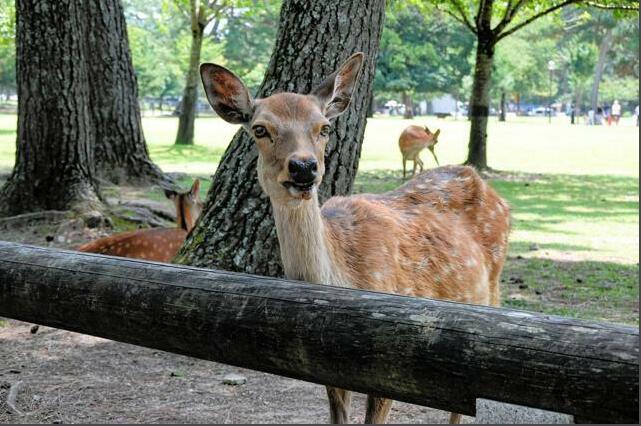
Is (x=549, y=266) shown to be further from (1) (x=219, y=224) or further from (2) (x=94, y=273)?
(2) (x=94, y=273)

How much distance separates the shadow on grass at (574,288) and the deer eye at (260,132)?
379cm

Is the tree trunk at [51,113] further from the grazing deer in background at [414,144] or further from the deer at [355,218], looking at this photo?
the grazing deer in background at [414,144]

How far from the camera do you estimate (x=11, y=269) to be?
377 centimetres

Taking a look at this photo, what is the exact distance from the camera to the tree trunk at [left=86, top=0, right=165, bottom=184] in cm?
1138

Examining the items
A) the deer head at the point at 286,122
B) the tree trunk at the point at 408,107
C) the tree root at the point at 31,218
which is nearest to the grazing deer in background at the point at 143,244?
the tree root at the point at 31,218

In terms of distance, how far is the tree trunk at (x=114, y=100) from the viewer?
1138cm

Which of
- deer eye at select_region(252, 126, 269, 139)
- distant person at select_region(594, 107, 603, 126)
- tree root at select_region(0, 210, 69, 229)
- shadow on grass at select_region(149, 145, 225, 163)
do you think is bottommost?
tree root at select_region(0, 210, 69, 229)

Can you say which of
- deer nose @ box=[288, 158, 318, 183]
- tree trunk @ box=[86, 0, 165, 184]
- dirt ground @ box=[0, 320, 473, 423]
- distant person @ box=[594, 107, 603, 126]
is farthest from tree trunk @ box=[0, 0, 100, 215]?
distant person @ box=[594, 107, 603, 126]

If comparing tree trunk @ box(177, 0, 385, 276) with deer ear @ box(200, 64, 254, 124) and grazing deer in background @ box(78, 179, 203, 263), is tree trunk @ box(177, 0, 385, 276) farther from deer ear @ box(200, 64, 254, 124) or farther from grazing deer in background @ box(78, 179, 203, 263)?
deer ear @ box(200, 64, 254, 124)

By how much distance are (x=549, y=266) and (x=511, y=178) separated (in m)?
9.63

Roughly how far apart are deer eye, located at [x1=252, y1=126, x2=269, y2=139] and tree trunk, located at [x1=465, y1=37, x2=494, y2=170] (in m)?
15.3

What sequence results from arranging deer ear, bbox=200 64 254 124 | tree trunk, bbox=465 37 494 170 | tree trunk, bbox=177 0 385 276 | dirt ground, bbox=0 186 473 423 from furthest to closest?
tree trunk, bbox=465 37 494 170 → tree trunk, bbox=177 0 385 276 → dirt ground, bbox=0 186 473 423 → deer ear, bbox=200 64 254 124

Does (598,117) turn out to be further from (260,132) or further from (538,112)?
(260,132)

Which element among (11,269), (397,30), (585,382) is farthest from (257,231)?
(397,30)
